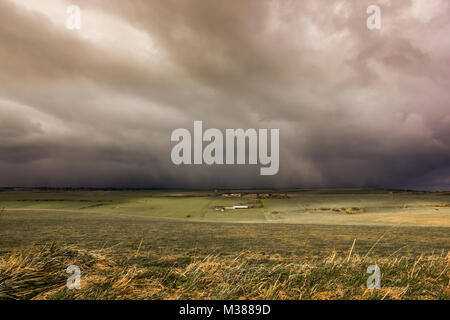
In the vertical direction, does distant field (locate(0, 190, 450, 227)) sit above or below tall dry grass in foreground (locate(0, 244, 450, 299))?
below

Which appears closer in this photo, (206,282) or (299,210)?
(206,282)

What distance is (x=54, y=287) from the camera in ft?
14.1

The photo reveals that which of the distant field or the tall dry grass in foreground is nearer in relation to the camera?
the tall dry grass in foreground

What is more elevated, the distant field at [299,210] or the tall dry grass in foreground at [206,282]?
the tall dry grass in foreground at [206,282]

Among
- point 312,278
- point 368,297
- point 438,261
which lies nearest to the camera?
point 368,297

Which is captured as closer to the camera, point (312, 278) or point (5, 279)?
point (5, 279)

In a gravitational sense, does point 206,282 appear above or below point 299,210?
above

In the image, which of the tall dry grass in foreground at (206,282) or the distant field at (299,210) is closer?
the tall dry grass in foreground at (206,282)
